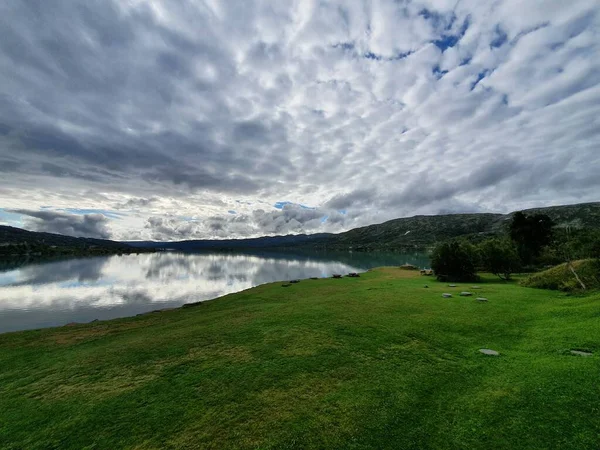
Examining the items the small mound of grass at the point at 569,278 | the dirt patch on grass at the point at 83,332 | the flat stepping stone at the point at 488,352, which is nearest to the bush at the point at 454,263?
A: the small mound of grass at the point at 569,278

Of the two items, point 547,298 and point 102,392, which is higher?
point 547,298

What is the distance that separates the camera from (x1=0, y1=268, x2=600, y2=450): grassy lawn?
9.12 meters

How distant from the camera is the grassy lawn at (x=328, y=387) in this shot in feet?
29.9

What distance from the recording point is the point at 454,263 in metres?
50.2

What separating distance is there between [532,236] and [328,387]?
74649 mm

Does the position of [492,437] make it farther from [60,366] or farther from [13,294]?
[13,294]

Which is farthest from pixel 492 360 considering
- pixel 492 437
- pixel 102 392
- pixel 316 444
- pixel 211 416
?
pixel 102 392

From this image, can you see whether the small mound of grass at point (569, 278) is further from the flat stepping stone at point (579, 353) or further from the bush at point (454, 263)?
the flat stepping stone at point (579, 353)

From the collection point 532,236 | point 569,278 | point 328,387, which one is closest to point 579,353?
point 328,387

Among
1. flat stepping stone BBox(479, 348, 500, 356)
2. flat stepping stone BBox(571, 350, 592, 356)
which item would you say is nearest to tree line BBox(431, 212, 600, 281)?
flat stepping stone BBox(571, 350, 592, 356)

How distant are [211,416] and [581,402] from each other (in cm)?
1265

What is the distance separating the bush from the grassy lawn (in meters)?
29.2

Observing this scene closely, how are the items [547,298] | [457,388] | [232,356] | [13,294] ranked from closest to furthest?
1. [457,388]
2. [232,356]
3. [547,298]
4. [13,294]

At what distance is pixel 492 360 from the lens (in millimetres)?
13758
